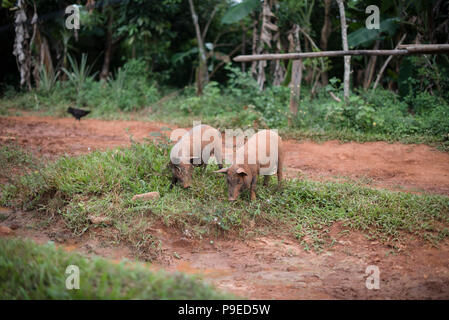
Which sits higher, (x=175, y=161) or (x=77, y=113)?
(x=77, y=113)

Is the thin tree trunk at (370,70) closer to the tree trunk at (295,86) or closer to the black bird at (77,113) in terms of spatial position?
the tree trunk at (295,86)

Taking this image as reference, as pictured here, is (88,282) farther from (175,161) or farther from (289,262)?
(175,161)

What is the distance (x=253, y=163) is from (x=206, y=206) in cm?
85

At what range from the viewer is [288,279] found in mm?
3846

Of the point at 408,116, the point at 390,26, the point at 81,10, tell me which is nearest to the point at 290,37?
the point at 390,26

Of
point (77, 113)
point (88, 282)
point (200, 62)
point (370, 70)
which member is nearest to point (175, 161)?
point (88, 282)

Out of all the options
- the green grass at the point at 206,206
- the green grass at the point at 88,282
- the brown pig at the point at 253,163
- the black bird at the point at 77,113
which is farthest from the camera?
the black bird at the point at 77,113

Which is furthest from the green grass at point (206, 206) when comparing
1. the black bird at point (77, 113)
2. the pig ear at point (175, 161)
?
the black bird at point (77, 113)

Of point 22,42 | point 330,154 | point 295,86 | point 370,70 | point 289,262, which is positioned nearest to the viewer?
point 289,262

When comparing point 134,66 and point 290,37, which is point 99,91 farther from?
point 290,37

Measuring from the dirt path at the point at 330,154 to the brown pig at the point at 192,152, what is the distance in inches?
59.3

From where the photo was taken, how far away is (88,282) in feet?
9.14

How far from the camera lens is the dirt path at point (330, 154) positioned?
6.12 m

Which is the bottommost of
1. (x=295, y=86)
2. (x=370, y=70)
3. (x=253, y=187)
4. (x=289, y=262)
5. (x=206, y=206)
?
(x=289, y=262)
